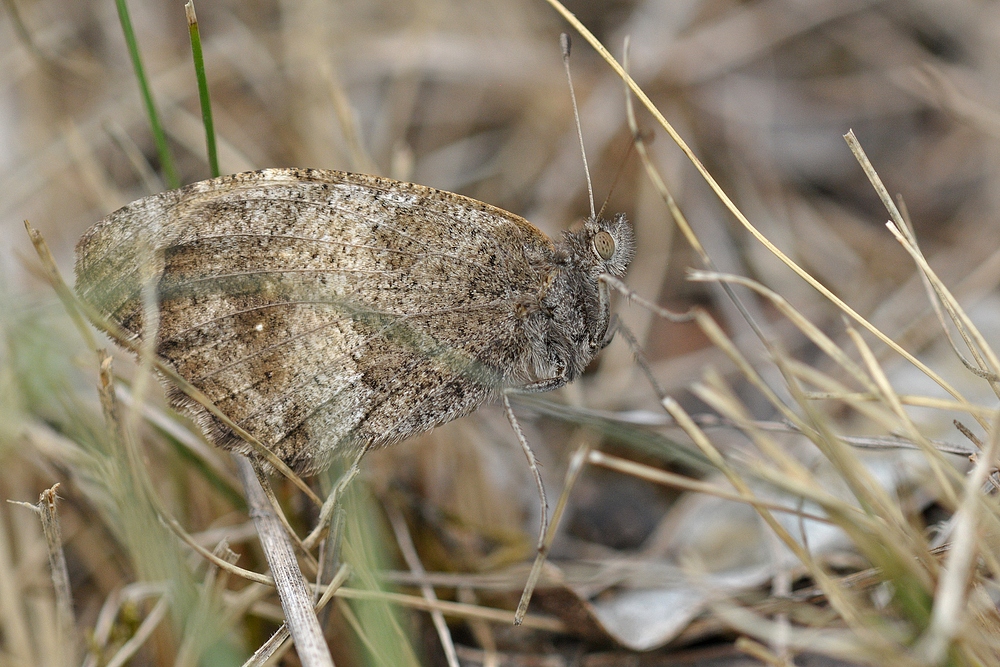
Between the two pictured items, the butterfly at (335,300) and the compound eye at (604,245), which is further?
the compound eye at (604,245)

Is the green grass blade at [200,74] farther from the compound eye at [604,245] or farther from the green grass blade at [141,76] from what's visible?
the compound eye at [604,245]

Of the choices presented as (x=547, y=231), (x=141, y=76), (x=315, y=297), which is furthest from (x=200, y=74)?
(x=547, y=231)

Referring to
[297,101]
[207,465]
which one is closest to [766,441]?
[207,465]

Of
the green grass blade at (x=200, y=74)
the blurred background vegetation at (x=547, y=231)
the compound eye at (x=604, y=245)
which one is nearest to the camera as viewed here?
the green grass blade at (x=200, y=74)

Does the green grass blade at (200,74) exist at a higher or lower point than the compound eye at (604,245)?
higher

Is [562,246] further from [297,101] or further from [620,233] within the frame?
[297,101]

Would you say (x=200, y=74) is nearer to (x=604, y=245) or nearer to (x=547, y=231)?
(x=604, y=245)

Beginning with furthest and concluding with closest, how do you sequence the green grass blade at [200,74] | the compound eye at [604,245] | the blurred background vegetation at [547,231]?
the compound eye at [604,245]
the blurred background vegetation at [547,231]
the green grass blade at [200,74]

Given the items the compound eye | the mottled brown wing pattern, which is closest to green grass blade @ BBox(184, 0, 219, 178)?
the mottled brown wing pattern

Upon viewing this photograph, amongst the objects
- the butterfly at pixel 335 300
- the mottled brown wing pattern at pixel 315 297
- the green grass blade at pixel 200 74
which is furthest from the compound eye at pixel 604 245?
the green grass blade at pixel 200 74
